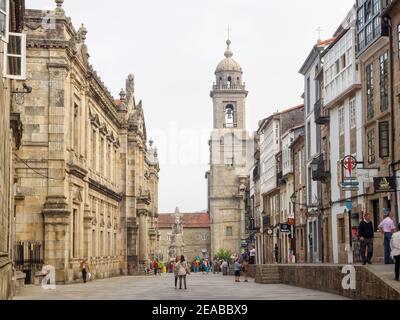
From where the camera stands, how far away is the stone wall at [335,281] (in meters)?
19.2

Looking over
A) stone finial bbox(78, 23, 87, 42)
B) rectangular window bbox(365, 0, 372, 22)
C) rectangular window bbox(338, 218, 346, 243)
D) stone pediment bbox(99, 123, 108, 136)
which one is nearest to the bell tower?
stone pediment bbox(99, 123, 108, 136)

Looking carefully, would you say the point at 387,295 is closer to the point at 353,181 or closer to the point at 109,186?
the point at 353,181

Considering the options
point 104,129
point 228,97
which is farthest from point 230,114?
point 104,129

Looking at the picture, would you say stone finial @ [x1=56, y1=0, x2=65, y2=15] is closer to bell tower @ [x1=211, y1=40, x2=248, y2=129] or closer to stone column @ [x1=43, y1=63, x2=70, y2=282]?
stone column @ [x1=43, y1=63, x2=70, y2=282]

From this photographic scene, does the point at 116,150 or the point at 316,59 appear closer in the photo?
the point at 316,59

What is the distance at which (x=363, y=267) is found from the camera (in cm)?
2159

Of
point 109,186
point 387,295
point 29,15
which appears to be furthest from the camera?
point 109,186

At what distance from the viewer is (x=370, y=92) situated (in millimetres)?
33531

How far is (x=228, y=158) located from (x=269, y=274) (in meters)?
79.7

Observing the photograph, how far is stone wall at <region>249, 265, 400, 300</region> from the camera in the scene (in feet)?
63.2

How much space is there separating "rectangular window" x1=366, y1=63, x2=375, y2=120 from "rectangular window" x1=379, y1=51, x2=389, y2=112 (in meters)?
1.20

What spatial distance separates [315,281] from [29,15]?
18556mm

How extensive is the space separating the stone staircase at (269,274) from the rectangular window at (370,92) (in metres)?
8.72
